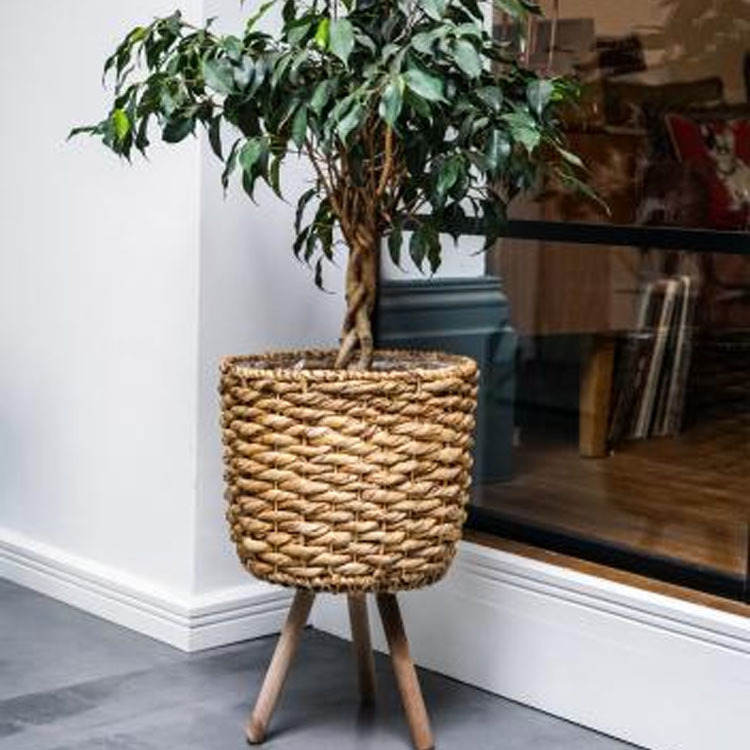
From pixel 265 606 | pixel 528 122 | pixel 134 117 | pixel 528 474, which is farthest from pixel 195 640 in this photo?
pixel 528 122

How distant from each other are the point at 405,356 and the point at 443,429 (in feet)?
1.06

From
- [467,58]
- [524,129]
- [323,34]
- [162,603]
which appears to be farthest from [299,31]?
[162,603]

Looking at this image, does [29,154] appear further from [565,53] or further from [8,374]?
[565,53]

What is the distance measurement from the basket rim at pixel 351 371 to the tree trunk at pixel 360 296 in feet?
0.17

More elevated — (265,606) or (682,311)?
(682,311)

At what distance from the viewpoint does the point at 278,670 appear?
109 inches

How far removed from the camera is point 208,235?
3.20 meters

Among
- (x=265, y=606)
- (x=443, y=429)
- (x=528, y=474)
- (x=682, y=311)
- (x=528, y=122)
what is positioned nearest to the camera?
(x=528, y=122)

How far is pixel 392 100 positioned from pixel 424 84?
59 mm

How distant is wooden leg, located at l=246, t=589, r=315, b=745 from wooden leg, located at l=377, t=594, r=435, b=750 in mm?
145

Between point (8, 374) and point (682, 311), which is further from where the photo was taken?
point (8, 374)

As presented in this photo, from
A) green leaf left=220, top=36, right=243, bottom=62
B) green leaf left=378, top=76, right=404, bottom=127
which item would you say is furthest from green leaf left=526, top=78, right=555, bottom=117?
green leaf left=220, top=36, right=243, bottom=62

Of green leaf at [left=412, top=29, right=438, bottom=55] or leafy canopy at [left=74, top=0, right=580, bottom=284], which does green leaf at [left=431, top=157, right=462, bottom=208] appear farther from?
green leaf at [left=412, top=29, right=438, bottom=55]

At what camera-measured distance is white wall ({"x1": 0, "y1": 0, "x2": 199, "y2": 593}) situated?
3277mm
